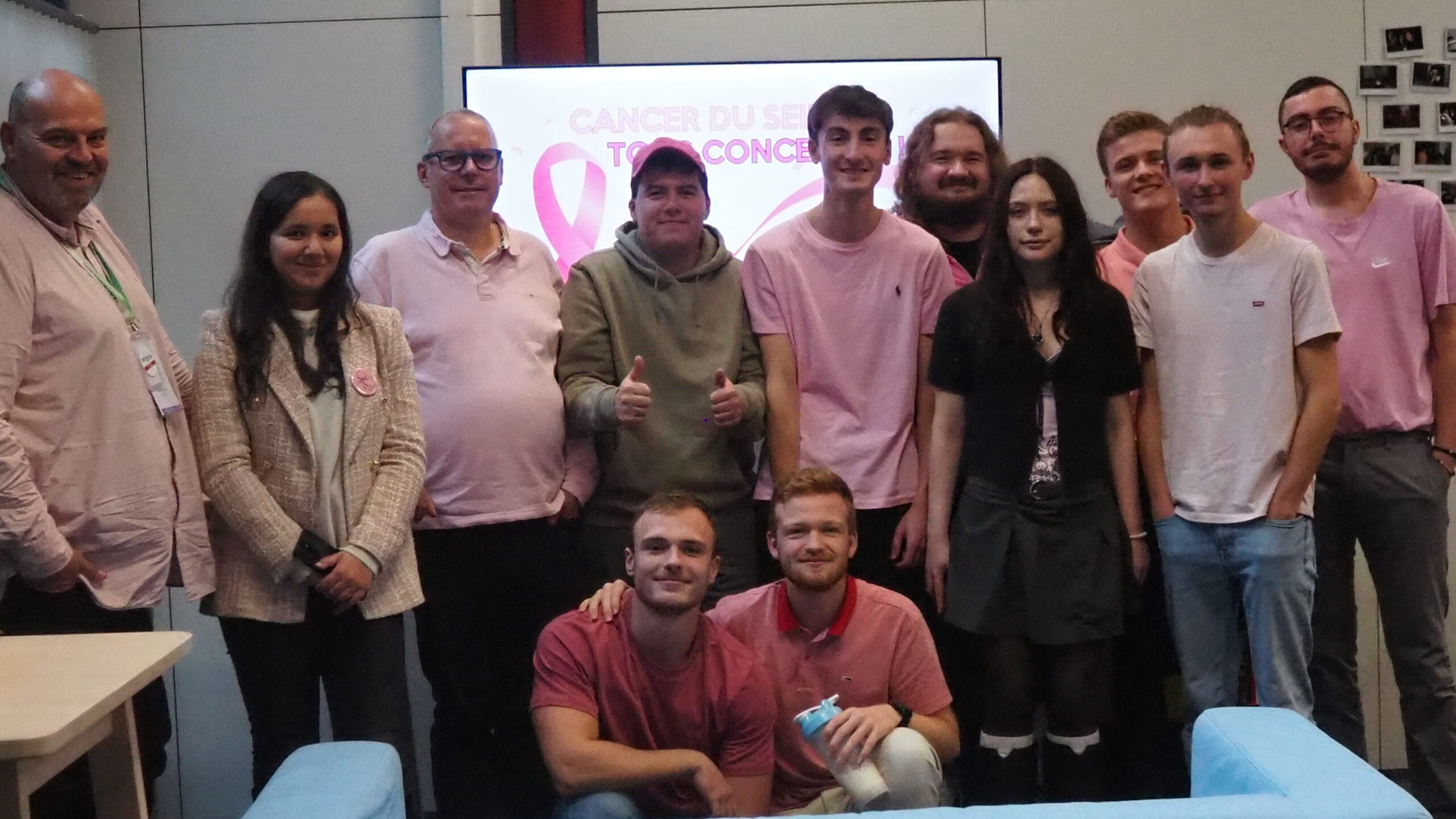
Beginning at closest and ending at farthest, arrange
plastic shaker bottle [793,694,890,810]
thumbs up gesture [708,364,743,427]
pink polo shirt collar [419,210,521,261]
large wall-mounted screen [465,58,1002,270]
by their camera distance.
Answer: plastic shaker bottle [793,694,890,810] < thumbs up gesture [708,364,743,427] < pink polo shirt collar [419,210,521,261] < large wall-mounted screen [465,58,1002,270]

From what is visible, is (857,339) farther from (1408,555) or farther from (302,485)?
(1408,555)

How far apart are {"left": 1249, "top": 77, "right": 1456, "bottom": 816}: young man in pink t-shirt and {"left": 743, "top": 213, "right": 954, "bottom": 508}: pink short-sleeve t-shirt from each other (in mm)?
927

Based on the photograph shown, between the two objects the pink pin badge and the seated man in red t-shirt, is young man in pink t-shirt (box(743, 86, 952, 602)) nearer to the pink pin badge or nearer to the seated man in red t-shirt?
the seated man in red t-shirt

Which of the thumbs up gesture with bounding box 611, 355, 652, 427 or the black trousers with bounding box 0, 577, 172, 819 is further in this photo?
the thumbs up gesture with bounding box 611, 355, 652, 427

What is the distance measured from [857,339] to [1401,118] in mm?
2033

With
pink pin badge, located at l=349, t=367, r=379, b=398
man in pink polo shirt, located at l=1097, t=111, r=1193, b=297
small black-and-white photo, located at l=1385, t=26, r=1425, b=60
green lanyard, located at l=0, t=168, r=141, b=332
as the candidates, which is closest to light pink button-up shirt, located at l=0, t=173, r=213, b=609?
green lanyard, located at l=0, t=168, r=141, b=332

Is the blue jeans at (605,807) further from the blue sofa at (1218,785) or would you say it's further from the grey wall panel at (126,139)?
the grey wall panel at (126,139)

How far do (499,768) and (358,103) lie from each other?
2.00 m

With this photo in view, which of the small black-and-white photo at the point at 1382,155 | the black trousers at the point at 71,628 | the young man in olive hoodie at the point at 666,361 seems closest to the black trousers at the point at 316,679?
the black trousers at the point at 71,628

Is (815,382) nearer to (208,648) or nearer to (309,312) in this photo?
(309,312)

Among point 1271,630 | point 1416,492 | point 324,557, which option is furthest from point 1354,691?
point 324,557

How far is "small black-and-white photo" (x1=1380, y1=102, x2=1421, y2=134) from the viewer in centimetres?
383

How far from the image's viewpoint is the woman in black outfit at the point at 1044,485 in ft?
8.59

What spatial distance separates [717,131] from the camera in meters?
3.84
